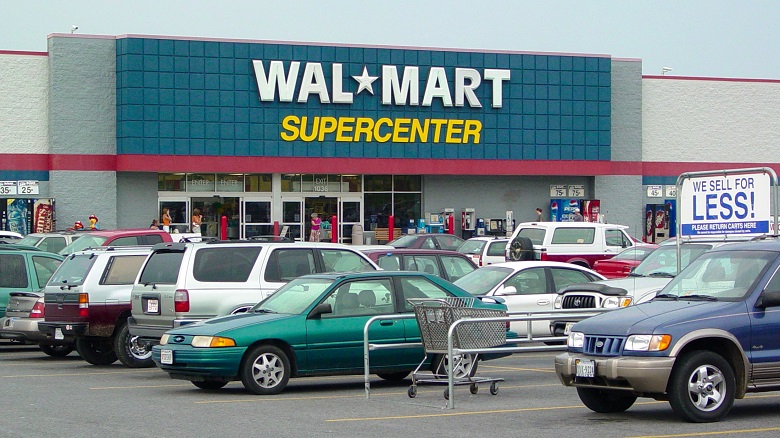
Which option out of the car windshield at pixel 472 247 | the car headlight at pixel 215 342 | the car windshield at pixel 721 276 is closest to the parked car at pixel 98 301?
the car headlight at pixel 215 342

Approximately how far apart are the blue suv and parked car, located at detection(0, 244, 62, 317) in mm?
12329

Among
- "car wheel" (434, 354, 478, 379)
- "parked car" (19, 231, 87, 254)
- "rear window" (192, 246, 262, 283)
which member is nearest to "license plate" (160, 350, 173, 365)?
"rear window" (192, 246, 262, 283)

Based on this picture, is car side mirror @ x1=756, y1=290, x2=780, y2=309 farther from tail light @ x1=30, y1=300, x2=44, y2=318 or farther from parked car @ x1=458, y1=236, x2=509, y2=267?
parked car @ x1=458, y1=236, x2=509, y2=267

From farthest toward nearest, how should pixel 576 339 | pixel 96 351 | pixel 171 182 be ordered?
1. pixel 171 182
2. pixel 96 351
3. pixel 576 339

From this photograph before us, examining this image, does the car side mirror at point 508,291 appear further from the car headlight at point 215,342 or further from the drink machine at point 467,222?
the drink machine at point 467,222

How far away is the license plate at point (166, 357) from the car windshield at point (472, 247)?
59.0ft

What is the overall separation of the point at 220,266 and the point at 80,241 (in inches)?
300

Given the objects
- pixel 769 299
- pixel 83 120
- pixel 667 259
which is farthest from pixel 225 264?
pixel 83 120

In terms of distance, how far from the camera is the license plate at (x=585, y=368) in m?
11.3

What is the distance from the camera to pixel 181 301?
53.4ft

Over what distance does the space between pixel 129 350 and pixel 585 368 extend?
9.09 m

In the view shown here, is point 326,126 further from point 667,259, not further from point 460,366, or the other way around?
point 460,366

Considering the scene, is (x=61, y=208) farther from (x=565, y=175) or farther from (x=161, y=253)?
(x=161, y=253)

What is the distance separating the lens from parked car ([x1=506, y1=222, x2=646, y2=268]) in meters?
31.2
